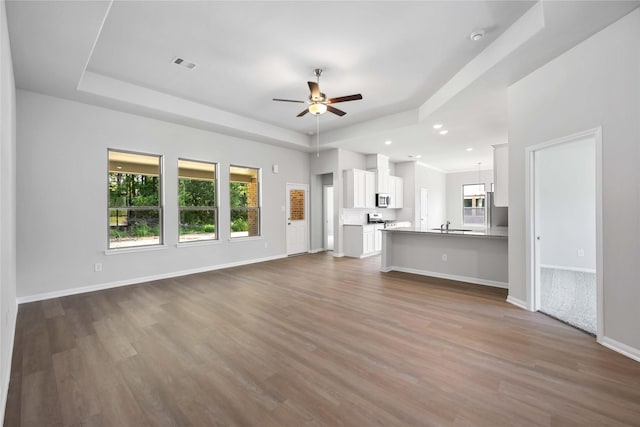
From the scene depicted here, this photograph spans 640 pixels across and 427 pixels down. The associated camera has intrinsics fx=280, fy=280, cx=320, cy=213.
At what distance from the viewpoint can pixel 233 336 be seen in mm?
2883

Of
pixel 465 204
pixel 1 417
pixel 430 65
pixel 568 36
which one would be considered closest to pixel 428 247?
pixel 430 65

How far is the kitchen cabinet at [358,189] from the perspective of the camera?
7727 millimetres

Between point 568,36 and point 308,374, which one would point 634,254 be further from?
point 308,374

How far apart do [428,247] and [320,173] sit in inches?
156

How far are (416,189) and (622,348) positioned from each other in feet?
26.1

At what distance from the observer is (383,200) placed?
28.9 feet

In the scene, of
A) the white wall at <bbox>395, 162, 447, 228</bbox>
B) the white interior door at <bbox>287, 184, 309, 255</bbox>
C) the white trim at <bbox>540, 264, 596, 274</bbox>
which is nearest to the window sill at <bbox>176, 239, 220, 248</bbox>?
the white interior door at <bbox>287, 184, 309, 255</bbox>

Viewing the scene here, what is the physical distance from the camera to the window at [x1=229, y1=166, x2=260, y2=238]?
258 inches

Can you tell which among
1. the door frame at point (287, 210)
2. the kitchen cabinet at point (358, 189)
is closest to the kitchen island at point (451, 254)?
the kitchen cabinet at point (358, 189)

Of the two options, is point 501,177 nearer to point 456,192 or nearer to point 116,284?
point 116,284

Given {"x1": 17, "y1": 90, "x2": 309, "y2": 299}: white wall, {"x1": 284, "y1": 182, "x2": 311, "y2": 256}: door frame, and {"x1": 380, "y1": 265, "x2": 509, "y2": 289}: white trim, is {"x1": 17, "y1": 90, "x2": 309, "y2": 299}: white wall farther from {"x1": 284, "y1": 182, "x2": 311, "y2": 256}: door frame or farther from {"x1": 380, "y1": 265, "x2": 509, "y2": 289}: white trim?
{"x1": 380, "y1": 265, "x2": 509, "y2": 289}: white trim

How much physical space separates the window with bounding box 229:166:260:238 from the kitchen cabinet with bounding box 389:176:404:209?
4569 millimetres

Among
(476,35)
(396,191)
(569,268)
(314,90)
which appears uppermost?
(476,35)

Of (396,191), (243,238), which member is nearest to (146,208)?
(243,238)
